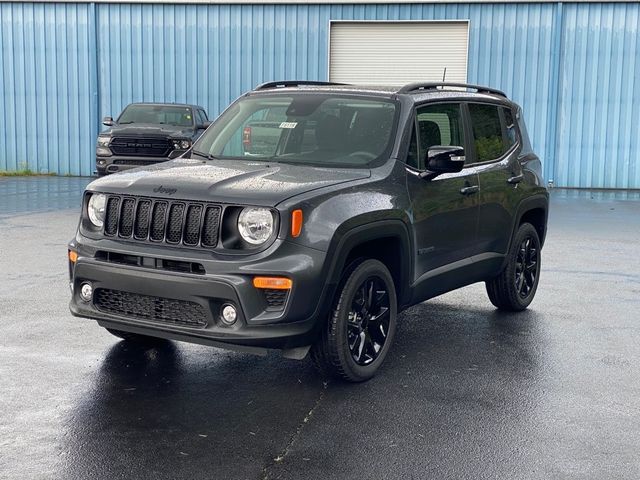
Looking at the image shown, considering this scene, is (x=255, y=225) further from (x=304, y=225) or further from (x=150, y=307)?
(x=150, y=307)

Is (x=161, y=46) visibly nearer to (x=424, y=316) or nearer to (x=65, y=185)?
(x=65, y=185)

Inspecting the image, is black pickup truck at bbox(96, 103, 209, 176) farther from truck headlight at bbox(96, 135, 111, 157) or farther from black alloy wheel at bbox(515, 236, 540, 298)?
black alloy wheel at bbox(515, 236, 540, 298)

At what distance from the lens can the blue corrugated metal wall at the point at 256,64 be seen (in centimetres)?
2175

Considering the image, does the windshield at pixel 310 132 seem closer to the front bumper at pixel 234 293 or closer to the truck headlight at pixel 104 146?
the front bumper at pixel 234 293

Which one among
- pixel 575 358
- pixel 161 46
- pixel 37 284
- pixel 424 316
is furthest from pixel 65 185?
pixel 575 358

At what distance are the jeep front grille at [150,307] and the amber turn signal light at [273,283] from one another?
0.36 meters

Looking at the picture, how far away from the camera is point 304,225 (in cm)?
470

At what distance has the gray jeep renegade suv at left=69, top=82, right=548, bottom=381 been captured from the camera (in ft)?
15.3

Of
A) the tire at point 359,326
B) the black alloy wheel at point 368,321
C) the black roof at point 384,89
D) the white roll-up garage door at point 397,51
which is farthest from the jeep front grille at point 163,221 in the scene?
the white roll-up garage door at point 397,51

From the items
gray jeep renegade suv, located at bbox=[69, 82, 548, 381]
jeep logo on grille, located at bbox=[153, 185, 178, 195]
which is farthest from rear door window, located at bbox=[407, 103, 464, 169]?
jeep logo on grille, located at bbox=[153, 185, 178, 195]

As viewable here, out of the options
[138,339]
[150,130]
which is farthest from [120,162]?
[138,339]

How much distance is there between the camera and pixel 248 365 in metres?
5.61

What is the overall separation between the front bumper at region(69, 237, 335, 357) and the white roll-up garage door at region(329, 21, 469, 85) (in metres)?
18.5

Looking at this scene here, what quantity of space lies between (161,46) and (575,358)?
19.6m
